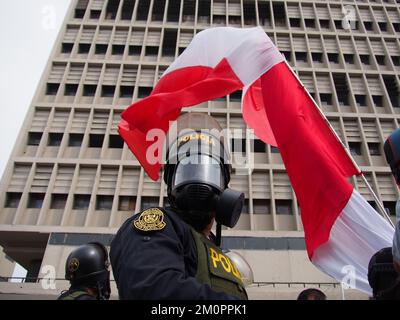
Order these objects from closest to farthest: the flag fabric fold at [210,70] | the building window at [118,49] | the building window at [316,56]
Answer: the flag fabric fold at [210,70], the building window at [316,56], the building window at [118,49]

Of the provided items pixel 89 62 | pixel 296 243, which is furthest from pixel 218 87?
pixel 89 62

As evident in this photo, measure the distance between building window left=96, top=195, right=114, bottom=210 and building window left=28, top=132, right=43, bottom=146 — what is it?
5211mm

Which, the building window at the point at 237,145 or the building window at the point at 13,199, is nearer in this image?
the building window at the point at 237,145

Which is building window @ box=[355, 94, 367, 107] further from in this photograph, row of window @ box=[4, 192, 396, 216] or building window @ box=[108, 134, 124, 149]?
building window @ box=[108, 134, 124, 149]

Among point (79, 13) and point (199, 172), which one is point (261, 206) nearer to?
point (199, 172)

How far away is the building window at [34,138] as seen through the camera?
19.5 metres

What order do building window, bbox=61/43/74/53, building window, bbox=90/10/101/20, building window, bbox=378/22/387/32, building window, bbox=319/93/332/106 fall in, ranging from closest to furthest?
building window, bbox=319/93/332/106, building window, bbox=61/43/74/53, building window, bbox=378/22/387/32, building window, bbox=90/10/101/20

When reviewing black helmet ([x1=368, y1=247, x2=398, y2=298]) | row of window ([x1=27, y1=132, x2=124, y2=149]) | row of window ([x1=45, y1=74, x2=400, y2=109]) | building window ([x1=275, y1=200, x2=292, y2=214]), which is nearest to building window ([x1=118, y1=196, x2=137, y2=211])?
row of window ([x1=27, y1=132, x2=124, y2=149])

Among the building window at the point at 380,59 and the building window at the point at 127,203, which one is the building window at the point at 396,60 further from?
the building window at the point at 127,203

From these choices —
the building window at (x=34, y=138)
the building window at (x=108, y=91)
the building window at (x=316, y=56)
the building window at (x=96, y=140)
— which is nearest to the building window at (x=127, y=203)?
the building window at (x=96, y=140)

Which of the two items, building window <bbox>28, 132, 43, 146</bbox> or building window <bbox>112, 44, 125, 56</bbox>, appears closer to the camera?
building window <bbox>28, 132, 43, 146</bbox>

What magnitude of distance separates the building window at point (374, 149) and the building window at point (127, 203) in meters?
13.6

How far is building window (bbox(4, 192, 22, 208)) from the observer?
17594 mm
